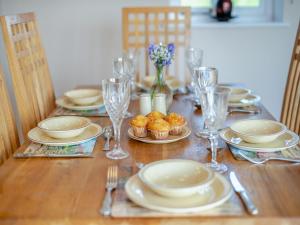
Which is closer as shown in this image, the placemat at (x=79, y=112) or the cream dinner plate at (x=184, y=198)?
the cream dinner plate at (x=184, y=198)

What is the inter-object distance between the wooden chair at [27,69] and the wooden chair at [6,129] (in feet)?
0.33

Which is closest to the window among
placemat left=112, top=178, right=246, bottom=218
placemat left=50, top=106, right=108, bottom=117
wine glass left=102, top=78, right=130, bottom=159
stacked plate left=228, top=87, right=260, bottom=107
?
stacked plate left=228, top=87, right=260, bottom=107

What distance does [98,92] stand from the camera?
1.95m

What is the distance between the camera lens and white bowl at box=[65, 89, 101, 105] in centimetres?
177

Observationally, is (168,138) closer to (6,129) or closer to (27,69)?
(6,129)

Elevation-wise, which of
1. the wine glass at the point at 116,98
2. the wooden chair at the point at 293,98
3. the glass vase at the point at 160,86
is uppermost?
the wine glass at the point at 116,98

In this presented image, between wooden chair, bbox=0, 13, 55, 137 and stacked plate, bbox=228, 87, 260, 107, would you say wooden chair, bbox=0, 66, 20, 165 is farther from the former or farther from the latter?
stacked plate, bbox=228, 87, 260, 107

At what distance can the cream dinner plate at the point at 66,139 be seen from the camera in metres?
1.32

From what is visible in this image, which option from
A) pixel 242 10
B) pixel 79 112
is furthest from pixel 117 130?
pixel 242 10

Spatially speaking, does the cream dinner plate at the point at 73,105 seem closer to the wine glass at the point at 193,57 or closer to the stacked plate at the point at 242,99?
the wine glass at the point at 193,57

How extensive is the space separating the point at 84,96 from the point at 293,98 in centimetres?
93

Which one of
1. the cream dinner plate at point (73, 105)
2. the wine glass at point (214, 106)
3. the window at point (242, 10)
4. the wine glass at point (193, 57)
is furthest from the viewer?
Result: the window at point (242, 10)

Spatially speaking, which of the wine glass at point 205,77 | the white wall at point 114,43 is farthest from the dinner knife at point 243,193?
the white wall at point 114,43

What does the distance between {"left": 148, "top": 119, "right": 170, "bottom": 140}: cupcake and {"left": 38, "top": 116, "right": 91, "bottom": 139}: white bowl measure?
0.23 meters
